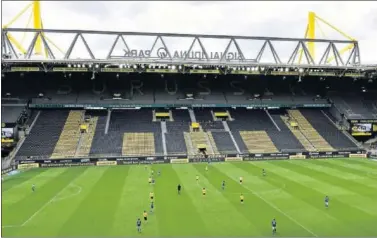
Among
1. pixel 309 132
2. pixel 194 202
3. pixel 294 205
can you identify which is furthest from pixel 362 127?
pixel 194 202

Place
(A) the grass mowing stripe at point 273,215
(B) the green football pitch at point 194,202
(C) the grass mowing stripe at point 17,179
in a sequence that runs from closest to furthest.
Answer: (A) the grass mowing stripe at point 273,215 < (B) the green football pitch at point 194,202 < (C) the grass mowing stripe at point 17,179

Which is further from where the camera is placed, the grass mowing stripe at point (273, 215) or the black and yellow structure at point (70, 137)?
the black and yellow structure at point (70, 137)

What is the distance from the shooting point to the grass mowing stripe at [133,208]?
76.1 ft

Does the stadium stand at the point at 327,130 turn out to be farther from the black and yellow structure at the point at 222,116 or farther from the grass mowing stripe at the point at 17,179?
the grass mowing stripe at the point at 17,179

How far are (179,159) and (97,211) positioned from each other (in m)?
28.4

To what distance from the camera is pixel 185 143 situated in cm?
6088

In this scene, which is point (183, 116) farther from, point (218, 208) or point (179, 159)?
point (218, 208)

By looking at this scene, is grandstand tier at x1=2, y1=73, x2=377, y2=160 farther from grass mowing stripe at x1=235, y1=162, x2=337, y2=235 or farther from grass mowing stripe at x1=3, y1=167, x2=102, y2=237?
grass mowing stripe at x1=235, y1=162, x2=337, y2=235

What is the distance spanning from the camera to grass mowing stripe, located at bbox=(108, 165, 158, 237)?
23.2 meters

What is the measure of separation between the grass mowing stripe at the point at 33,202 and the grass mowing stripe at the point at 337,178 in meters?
27.6

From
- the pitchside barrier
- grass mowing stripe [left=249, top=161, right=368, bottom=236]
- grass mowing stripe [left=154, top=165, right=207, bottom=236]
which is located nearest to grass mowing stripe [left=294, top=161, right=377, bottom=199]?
grass mowing stripe [left=249, top=161, right=368, bottom=236]

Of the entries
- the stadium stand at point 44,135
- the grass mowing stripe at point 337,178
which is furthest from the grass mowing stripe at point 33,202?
the grass mowing stripe at point 337,178

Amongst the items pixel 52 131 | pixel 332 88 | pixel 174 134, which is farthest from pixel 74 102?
pixel 332 88

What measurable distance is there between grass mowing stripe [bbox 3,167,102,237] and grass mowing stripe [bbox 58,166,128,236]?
541 millimetres
